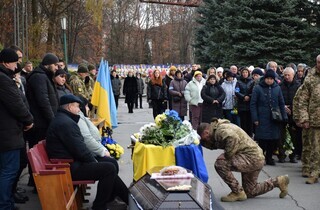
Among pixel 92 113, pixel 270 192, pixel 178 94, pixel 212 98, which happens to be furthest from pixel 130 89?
pixel 270 192

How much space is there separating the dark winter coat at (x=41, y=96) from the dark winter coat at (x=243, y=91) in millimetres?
5385

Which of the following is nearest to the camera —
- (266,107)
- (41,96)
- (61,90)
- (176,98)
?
(41,96)

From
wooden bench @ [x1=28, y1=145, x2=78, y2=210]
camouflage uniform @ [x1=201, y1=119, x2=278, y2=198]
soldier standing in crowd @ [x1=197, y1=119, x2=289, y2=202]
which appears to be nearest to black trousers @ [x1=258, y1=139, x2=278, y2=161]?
soldier standing in crowd @ [x1=197, y1=119, x2=289, y2=202]

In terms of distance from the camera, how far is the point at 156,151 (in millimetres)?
6910

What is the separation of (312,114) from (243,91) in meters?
3.97

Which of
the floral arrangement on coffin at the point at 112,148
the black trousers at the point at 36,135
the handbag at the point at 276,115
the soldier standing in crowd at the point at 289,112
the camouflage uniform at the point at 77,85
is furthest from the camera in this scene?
the camouflage uniform at the point at 77,85

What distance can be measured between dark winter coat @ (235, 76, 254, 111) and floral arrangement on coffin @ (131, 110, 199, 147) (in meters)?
4.68

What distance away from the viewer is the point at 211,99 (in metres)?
12.4

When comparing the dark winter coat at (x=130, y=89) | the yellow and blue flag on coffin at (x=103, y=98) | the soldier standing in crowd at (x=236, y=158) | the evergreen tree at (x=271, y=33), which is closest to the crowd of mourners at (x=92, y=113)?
the yellow and blue flag on coffin at (x=103, y=98)

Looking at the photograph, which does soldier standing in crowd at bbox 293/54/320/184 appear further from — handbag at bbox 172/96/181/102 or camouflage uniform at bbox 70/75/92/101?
handbag at bbox 172/96/181/102

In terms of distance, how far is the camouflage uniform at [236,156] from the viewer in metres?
6.86

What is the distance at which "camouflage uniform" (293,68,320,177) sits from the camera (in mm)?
8141

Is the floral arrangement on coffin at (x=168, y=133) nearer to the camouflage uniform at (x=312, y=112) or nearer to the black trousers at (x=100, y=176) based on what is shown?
the black trousers at (x=100, y=176)

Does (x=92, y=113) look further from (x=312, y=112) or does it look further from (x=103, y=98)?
(x=312, y=112)
